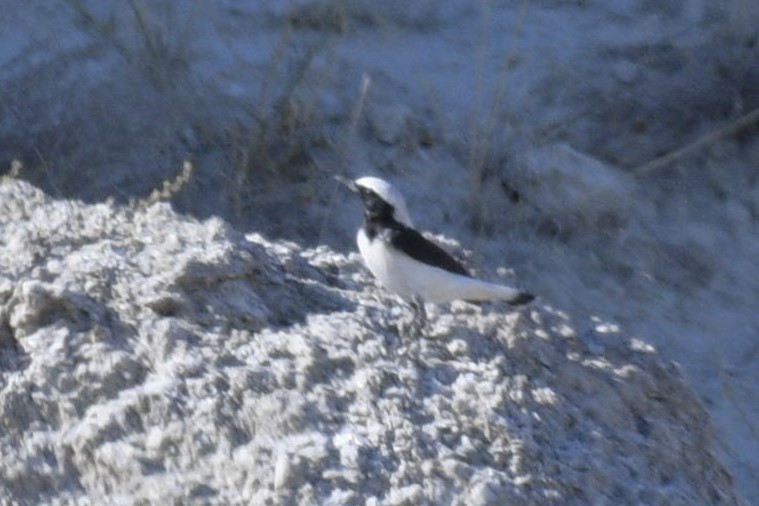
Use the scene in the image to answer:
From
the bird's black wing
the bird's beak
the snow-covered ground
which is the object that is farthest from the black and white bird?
the snow-covered ground

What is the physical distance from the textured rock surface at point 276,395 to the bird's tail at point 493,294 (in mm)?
42

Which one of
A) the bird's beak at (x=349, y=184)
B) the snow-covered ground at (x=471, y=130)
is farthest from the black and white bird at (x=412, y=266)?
the snow-covered ground at (x=471, y=130)

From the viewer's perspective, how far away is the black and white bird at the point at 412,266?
3.82 metres

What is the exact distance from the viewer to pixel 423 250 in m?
3.99

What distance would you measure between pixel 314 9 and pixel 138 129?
910 mm

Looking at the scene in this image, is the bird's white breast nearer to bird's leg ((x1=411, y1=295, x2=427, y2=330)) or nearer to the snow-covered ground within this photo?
bird's leg ((x1=411, y1=295, x2=427, y2=330))

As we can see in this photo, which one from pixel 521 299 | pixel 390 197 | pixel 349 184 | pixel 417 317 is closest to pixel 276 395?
pixel 417 317

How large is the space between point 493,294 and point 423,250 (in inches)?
9.0

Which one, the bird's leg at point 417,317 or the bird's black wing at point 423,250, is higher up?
the bird's black wing at point 423,250

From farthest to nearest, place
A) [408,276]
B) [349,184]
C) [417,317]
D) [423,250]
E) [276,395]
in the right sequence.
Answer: [349,184]
[423,250]
[408,276]
[417,317]
[276,395]

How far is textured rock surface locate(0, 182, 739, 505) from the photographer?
3.26m

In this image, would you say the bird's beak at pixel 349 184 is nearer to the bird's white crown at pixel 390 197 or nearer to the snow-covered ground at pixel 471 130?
the bird's white crown at pixel 390 197

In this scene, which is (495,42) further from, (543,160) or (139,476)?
(139,476)

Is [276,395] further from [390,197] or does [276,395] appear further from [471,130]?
[471,130]
